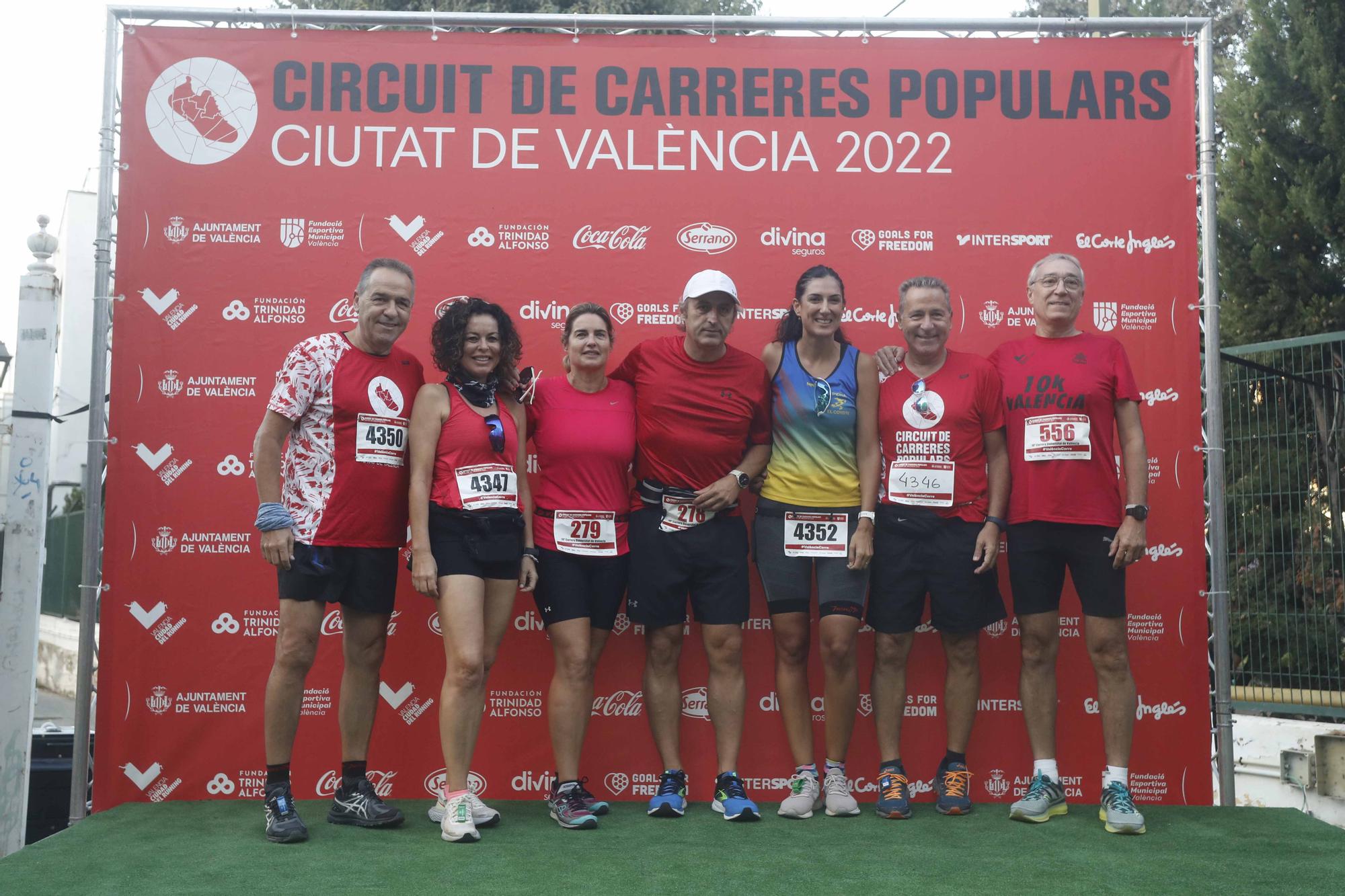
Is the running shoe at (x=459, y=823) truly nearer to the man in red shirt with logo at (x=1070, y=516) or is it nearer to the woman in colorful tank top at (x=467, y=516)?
the woman in colorful tank top at (x=467, y=516)

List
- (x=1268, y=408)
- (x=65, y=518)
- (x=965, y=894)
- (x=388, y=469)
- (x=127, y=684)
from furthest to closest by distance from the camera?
(x=65, y=518) → (x=1268, y=408) → (x=127, y=684) → (x=388, y=469) → (x=965, y=894)

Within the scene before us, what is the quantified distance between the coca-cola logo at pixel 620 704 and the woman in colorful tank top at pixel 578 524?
0.45 m

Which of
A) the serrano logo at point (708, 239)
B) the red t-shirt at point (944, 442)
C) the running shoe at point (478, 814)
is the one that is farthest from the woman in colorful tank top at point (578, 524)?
the red t-shirt at point (944, 442)

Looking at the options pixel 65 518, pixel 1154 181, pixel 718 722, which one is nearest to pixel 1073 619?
pixel 718 722

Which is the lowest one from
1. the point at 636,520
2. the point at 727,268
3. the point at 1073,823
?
the point at 1073,823

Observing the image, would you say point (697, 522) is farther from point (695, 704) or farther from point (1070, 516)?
point (1070, 516)

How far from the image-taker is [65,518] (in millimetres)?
10820

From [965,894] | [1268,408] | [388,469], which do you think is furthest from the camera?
[1268,408]

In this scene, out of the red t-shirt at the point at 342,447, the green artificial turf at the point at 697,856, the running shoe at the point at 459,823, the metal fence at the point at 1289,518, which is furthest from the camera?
the metal fence at the point at 1289,518

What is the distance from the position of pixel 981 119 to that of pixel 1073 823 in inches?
112

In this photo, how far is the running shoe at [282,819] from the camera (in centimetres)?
372

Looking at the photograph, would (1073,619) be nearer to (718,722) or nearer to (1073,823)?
(1073,823)

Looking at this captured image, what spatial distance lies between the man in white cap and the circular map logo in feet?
6.86

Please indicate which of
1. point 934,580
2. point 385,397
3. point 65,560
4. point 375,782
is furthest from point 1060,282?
point 65,560
